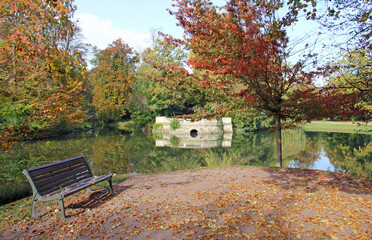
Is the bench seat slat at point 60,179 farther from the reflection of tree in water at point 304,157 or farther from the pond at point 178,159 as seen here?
the reflection of tree in water at point 304,157

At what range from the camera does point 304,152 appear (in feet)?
56.6

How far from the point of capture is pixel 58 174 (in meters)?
4.89

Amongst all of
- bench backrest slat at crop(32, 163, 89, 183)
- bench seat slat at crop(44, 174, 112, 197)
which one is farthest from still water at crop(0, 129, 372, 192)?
bench seat slat at crop(44, 174, 112, 197)

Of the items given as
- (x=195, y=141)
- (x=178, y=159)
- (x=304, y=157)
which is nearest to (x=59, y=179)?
(x=178, y=159)

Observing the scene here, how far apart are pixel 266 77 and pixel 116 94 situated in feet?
104

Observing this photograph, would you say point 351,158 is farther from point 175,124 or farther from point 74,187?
point 175,124

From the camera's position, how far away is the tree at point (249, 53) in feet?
21.1

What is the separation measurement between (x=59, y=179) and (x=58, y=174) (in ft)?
0.31

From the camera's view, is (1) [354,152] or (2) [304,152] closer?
(1) [354,152]

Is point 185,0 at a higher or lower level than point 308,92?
higher

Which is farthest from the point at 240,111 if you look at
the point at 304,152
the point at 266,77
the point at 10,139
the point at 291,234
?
the point at 304,152

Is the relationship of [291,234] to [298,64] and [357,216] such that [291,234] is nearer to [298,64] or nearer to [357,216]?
[357,216]

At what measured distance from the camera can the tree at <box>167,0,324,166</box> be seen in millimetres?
6434

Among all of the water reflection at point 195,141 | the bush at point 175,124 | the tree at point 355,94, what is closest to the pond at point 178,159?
the water reflection at point 195,141
